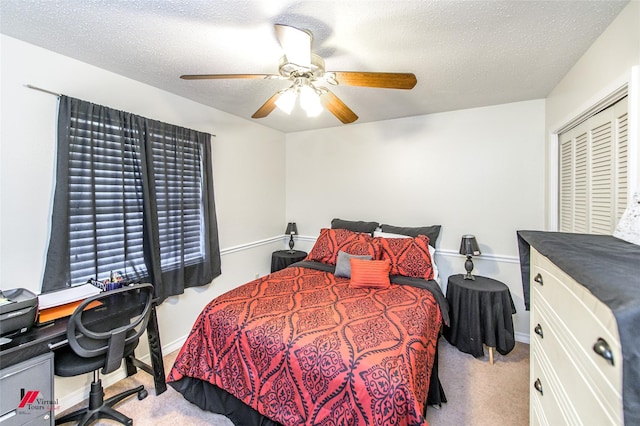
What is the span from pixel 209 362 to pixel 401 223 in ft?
8.09

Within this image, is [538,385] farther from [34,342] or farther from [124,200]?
[124,200]

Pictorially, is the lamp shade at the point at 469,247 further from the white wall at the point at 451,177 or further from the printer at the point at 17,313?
the printer at the point at 17,313

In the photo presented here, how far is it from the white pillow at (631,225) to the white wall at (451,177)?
1744 millimetres

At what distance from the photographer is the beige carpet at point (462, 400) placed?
1764 mm

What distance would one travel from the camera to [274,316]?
5.69ft

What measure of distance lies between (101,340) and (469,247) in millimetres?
3046

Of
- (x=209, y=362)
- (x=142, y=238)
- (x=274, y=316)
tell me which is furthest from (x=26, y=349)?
(x=274, y=316)

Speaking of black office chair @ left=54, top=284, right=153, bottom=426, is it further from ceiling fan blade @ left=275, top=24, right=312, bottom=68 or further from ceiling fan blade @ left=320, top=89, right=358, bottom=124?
ceiling fan blade @ left=320, top=89, right=358, bottom=124

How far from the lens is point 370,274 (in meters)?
2.31

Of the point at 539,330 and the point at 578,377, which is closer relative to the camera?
the point at 578,377

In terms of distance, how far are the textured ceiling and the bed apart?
1.69m

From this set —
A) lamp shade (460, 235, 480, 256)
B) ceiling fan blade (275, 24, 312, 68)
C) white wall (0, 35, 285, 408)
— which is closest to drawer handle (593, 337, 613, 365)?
ceiling fan blade (275, 24, 312, 68)

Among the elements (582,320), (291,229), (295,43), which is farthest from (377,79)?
(291,229)

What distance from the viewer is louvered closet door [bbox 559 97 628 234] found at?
Result: 59.2 inches
